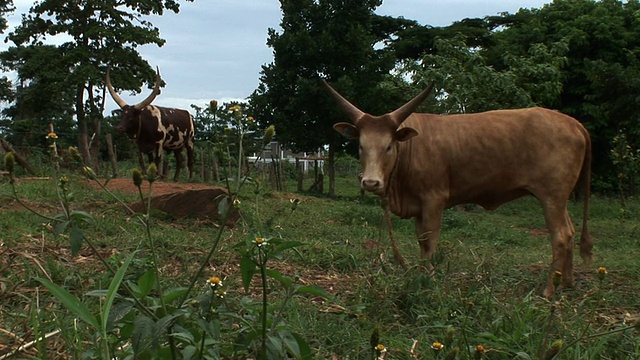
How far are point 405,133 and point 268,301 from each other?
5.25 feet

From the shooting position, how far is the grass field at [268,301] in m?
1.45

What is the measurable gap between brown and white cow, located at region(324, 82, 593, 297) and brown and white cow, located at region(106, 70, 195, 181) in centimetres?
622

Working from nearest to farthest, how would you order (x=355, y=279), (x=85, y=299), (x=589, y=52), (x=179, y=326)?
(x=179, y=326)
(x=85, y=299)
(x=355, y=279)
(x=589, y=52)

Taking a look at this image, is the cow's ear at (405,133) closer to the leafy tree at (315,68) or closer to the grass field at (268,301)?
the grass field at (268,301)

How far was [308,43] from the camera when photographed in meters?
17.0

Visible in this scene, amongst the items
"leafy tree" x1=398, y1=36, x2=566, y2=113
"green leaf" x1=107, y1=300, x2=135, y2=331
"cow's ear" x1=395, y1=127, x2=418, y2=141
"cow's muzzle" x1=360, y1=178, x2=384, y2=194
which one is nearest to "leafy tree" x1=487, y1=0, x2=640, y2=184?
"leafy tree" x1=398, y1=36, x2=566, y2=113

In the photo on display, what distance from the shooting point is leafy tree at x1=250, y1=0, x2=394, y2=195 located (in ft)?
55.9

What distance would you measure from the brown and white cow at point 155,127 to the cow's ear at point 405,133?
6.35 meters

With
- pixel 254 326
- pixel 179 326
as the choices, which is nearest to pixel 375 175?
pixel 254 326

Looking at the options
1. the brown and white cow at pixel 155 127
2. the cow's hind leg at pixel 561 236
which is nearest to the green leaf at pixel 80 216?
the cow's hind leg at pixel 561 236

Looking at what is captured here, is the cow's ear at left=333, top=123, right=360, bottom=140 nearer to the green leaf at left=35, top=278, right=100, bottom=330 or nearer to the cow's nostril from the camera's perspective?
the cow's nostril

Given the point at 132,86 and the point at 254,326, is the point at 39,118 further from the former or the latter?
the point at 254,326

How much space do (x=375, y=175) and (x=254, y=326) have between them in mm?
2291

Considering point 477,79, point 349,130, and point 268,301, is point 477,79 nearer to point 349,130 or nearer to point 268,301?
point 349,130
